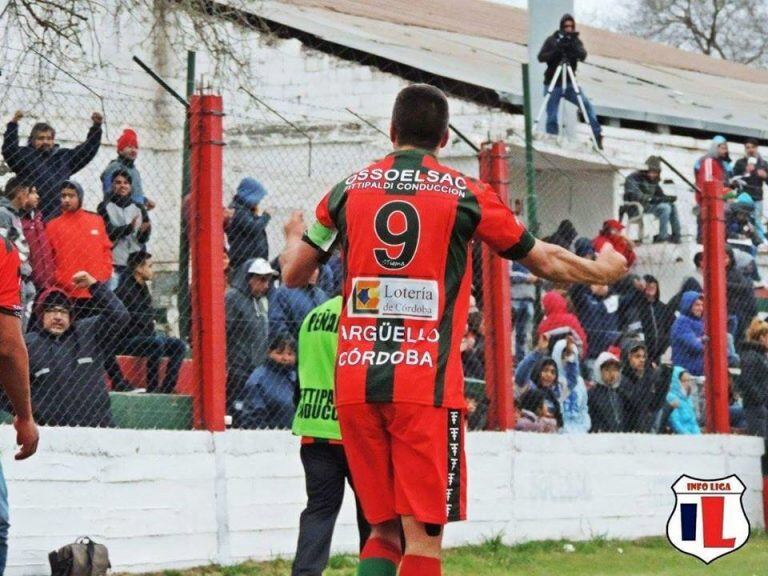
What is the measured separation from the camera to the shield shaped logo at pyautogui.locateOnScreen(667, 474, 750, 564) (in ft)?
37.4

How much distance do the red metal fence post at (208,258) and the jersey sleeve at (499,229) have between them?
4.36 m

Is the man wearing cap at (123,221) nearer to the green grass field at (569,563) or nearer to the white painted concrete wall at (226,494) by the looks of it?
the white painted concrete wall at (226,494)

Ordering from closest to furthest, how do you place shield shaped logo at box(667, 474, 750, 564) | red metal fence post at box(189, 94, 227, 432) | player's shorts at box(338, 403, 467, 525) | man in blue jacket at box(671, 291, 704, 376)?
1. player's shorts at box(338, 403, 467, 525)
2. red metal fence post at box(189, 94, 227, 432)
3. shield shaped logo at box(667, 474, 750, 564)
4. man in blue jacket at box(671, 291, 704, 376)

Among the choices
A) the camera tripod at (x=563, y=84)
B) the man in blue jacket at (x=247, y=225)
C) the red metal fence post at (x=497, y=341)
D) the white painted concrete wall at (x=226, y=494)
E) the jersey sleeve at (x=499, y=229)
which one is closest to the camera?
the jersey sleeve at (x=499, y=229)

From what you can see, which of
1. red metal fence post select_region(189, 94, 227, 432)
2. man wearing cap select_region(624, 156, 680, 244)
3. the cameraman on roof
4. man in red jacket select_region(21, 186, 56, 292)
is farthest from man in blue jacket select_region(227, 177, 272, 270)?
the cameraman on roof

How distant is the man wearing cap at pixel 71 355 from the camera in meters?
9.71

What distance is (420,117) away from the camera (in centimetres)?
643

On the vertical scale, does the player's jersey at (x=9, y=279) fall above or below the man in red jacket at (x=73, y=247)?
below

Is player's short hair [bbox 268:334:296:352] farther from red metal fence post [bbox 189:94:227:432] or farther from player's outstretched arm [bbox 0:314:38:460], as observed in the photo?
player's outstretched arm [bbox 0:314:38:460]

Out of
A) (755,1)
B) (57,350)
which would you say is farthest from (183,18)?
(755,1)

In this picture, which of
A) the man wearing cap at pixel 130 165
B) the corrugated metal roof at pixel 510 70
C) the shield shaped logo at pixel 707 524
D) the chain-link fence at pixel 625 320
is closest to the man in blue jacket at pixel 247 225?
the man wearing cap at pixel 130 165

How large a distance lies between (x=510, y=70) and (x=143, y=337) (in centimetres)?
1476

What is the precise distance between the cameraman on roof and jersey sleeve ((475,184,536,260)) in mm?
13349

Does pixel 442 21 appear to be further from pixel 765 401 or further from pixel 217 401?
pixel 217 401
